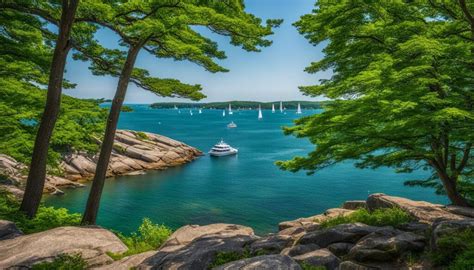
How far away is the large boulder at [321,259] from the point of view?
6.63 metres

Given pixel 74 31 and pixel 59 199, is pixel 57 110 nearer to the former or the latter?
pixel 74 31

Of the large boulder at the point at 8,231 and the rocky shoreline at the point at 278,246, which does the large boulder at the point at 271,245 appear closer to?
the rocky shoreline at the point at 278,246

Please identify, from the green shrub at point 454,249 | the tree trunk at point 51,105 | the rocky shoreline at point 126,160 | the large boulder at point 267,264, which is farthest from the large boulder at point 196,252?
the rocky shoreline at point 126,160

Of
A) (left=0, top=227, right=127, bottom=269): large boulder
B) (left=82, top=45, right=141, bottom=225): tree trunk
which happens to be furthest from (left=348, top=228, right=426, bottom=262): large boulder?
(left=82, top=45, right=141, bottom=225): tree trunk

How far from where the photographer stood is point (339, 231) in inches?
317

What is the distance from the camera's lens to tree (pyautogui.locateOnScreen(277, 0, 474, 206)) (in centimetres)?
782

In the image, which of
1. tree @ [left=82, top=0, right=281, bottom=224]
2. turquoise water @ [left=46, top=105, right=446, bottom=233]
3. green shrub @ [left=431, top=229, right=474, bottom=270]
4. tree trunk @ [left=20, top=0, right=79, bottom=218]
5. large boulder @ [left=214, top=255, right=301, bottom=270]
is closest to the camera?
green shrub @ [left=431, top=229, right=474, bottom=270]

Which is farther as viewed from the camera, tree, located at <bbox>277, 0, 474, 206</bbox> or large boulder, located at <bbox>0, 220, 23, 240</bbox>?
large boulder, located at <bbox>0, 220, 23, 240</bbox>

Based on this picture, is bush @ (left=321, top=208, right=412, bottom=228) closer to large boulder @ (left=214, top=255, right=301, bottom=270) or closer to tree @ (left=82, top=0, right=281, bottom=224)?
large boulder @ (left=214, top=255, right=301, bottom=270)

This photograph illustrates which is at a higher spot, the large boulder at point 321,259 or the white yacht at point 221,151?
the large boulder at point 321,259

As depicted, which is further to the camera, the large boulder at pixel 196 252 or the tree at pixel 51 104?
the tree at pixel 51 104

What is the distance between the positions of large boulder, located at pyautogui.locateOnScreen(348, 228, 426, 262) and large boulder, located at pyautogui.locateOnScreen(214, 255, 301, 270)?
1.85 metres

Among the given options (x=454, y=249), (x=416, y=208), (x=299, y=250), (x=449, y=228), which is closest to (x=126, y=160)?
(x=299, y=250)

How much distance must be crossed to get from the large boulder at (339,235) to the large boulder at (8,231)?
29.9 ft
